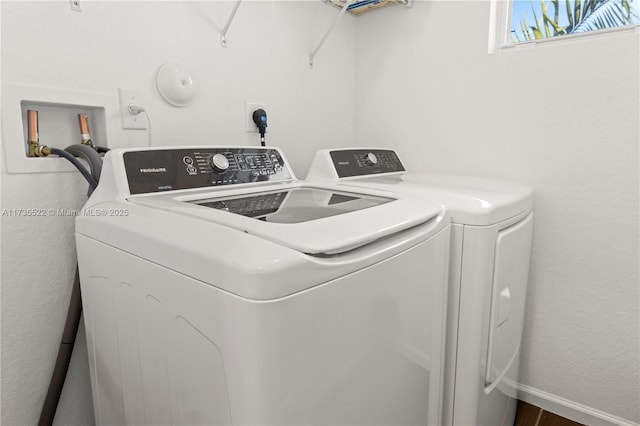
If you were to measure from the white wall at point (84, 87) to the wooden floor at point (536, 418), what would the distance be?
1671mm

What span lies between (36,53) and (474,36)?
170 centimetres

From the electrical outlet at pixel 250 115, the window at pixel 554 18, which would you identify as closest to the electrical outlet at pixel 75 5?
the electrical outlet at pixel 250 115

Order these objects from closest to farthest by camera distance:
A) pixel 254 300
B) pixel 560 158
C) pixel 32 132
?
pixel 254 300 → pixel 32 132 → pixel 560 158

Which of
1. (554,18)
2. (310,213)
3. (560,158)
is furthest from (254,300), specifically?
(554,18)

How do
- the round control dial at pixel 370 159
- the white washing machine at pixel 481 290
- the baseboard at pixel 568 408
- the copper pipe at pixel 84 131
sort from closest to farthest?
1. the white washing machine at pixel 481 290
2. the copper pipe at pixel 84 131
3. the baseboard at pixel 568 408
4. the round control dial at pixel 370 159

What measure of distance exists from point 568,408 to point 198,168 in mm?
1843

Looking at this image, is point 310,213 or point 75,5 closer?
point 310,213

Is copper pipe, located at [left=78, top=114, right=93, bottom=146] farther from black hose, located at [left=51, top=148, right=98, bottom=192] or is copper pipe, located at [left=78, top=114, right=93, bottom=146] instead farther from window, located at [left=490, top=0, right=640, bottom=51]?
window, located at [left=490, top=0, right=640, bottom=51]

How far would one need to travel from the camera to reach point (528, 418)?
173 cm

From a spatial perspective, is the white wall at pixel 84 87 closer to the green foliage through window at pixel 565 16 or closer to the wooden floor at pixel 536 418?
the green foliage through window at pixel 565 16

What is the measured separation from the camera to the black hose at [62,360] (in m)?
1.11

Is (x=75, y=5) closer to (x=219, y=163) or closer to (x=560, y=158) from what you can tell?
(x=219, y=163)

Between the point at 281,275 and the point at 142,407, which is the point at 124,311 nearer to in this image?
the point at 142,407

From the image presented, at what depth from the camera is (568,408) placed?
5.60 feet
